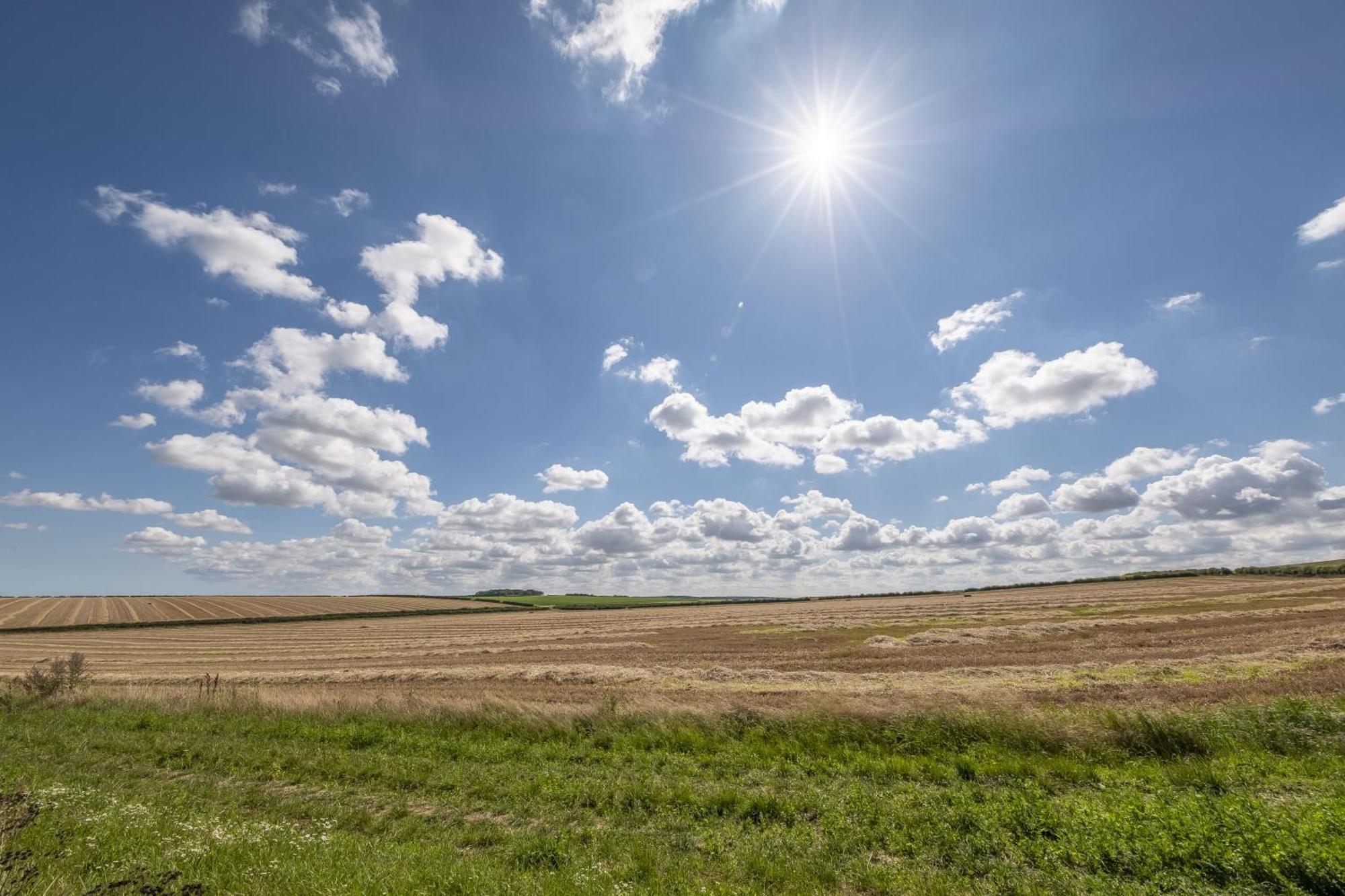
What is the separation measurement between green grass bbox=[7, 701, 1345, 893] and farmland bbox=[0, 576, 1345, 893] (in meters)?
0.05

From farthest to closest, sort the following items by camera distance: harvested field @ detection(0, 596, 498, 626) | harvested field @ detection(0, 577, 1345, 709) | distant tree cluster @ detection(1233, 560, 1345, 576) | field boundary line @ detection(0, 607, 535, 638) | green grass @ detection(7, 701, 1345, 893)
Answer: distant tree cluster @ detection(1233, 560, 1345, 576)
harvested field @ detection(0, 596, 498, 626)
field boundary line @ detection(0, 607, 535, 638)
harvested field @ detection(0, 577, 1345, 709)
green grass @ detection(7, 701, 1345, 893)

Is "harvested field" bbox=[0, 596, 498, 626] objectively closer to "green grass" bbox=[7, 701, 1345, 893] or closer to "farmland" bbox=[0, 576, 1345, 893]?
"farmland" bbox=[0, 576, 1345, 893]

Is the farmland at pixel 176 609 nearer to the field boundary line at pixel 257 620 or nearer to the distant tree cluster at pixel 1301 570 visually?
the field boundary line at pixel 257 620

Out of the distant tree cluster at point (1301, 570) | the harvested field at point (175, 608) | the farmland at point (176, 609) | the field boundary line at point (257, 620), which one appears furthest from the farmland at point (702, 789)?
the distant tree cluster at point (1301, 570)

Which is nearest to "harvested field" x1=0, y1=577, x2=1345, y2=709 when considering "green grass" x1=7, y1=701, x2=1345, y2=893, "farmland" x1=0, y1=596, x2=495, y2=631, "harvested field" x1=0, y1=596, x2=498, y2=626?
"green grass" x1=7, y1=701, x2=1345, y2=893

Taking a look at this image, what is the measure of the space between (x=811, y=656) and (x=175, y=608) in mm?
138178

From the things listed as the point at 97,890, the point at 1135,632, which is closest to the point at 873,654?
the point at 1135,632

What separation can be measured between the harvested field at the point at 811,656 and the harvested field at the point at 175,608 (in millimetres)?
16615

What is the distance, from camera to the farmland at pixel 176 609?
95000 millimetres

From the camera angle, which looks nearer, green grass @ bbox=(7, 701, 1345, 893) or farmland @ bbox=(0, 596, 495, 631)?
green grass @ bbox=(7, 701, 1345, 893)

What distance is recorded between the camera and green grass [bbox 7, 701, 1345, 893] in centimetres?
728

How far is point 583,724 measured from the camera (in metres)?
16.2

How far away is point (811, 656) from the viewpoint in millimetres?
38844

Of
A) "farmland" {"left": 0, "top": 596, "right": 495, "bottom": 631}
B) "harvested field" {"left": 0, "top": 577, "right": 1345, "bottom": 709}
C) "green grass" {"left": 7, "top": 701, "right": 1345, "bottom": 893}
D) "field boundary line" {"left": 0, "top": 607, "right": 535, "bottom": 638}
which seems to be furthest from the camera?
"farmland" {"left": 0, "top": 596, "right": 495, "bottom": 631}
